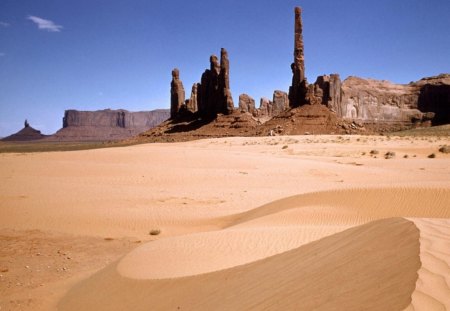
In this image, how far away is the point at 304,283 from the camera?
2.95 meters

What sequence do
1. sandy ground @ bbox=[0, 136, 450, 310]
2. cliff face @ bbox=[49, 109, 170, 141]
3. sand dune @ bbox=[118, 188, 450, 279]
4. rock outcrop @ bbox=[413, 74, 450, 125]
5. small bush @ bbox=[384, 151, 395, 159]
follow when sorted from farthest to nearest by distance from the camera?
cliff face @ bbox=[49, 109, 170, 141]
rock outcrop @ bbox=[413, 74, 450, 125]
small bush @ bbox=[384, 151, 395, 159]
sand dune @ bbox=[118, 188, 450, 279]
sandy ground @ bbox=[0, 136, 450, 310]

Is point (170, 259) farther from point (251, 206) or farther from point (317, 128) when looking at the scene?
point (317, 128)

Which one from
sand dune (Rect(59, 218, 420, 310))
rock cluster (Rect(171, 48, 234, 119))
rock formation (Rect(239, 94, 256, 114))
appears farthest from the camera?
rock formation (Rect(239, 94, 256, 114))

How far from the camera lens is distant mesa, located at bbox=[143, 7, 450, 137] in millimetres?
46938

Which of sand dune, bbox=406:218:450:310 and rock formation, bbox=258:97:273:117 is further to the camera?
rock formation, bbox=258:97:273:117

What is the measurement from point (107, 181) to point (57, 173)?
10.7 feet

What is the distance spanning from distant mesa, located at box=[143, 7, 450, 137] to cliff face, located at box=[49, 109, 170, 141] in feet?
314

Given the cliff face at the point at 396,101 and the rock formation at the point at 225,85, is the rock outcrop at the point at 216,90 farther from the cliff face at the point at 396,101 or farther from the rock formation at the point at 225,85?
the cliff face at the point at 396,101

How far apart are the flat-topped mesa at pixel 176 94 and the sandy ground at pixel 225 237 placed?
221 ft

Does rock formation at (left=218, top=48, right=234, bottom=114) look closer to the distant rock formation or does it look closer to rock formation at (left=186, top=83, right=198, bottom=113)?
rock formation at (left=186, top=83, right=198, bottom=113)

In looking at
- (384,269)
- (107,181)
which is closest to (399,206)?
(384,269)

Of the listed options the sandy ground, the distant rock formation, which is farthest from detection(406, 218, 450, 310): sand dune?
the distant rock formation

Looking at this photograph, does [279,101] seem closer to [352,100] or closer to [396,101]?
[352,100]

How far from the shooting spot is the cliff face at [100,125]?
169500 millimetres
